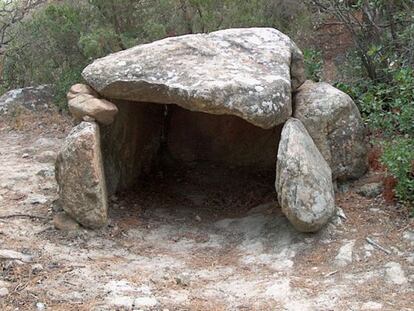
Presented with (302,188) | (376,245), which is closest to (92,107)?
(302,188)

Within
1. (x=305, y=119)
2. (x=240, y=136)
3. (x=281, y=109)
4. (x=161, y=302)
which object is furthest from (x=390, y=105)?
(x=161, y=302)

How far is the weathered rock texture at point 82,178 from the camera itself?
507 centimetres

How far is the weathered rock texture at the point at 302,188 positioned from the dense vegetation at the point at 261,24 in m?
0.63

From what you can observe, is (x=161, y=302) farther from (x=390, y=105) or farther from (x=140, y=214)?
(x=390, y=105)

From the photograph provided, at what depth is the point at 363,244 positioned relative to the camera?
4812 mm

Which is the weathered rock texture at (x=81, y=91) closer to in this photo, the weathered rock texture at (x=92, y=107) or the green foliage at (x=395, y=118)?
the weathered rock texture at (x=92, y=107)

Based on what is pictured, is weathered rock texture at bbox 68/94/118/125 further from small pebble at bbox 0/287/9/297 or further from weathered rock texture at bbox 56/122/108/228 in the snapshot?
small pebble at bbox 0/287/9/297

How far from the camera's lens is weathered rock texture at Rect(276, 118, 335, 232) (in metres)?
4.89

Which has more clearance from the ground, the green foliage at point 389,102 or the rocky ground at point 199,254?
the green foliage at point 389,102

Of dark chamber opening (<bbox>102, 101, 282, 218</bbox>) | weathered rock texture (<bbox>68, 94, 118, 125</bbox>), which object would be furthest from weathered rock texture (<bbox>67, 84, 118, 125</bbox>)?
dark chamber opening (<bbox>102, 101, 282, 218</bbox>)

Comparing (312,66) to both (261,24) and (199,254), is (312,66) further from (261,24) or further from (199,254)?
(199,254)

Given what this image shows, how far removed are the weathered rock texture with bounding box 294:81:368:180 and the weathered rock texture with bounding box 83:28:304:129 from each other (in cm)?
24

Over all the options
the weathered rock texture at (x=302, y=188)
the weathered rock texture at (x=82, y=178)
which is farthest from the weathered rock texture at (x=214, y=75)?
the weathered rock texture at (x=82, y=178)

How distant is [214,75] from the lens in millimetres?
5207
